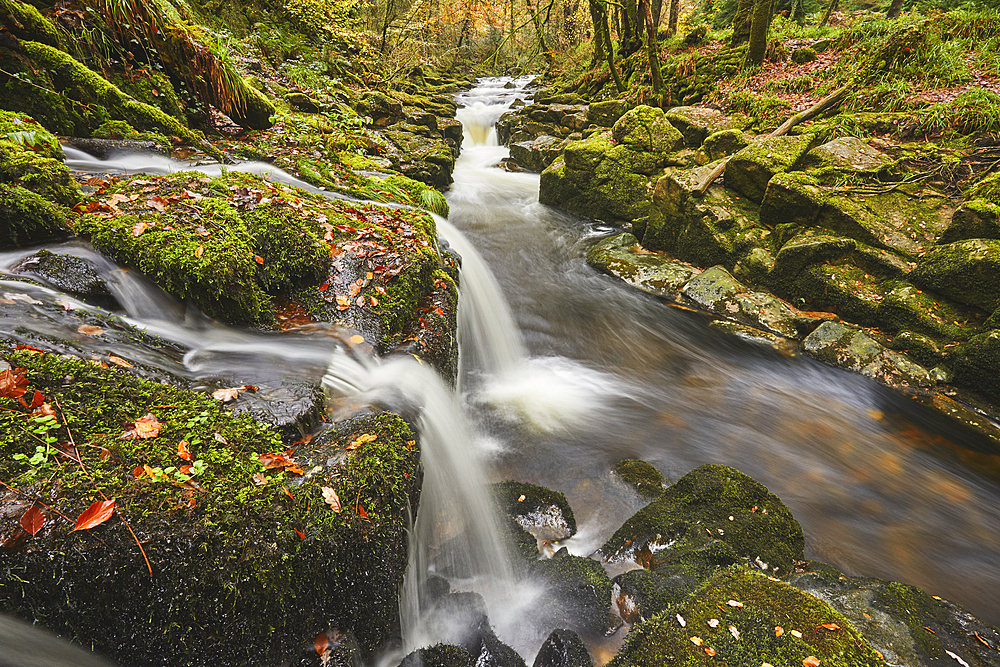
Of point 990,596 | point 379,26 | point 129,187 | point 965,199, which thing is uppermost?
point 379,26

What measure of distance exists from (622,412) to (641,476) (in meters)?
1.37

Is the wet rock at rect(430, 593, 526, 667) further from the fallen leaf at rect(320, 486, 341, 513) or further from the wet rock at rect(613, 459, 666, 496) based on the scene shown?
the wet rock at rect(613, 459, 666, 496)

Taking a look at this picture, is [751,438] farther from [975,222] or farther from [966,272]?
[975,222]

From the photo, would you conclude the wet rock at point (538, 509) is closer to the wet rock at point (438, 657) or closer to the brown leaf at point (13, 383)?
the wet rock at point (438, 657)

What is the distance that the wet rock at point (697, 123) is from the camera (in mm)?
10375

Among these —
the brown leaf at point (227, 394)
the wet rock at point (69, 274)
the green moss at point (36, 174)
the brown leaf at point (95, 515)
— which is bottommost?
the brown leaf at point (227, 394)

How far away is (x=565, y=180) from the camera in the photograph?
11516mm

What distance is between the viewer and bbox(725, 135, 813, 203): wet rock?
812 cm

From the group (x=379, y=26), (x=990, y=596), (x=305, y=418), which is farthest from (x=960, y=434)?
(x=379, y=26)

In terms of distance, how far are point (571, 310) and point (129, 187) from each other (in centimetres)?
656

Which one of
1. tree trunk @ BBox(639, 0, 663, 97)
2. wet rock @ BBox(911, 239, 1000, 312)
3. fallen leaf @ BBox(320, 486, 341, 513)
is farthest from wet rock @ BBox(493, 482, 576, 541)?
tree trunk @ BBox(639, 0, 663, 97)

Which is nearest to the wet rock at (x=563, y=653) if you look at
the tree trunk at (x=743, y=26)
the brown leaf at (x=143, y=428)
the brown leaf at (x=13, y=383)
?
the brown leaf at (x=143, y=428)

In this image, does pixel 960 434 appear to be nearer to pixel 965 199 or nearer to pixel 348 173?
pixel 965 199

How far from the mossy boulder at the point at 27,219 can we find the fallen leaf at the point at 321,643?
10.9ft
